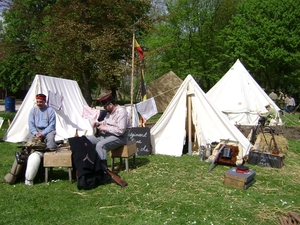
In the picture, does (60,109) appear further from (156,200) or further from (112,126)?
(156,200)

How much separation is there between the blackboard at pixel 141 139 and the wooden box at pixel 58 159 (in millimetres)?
2692

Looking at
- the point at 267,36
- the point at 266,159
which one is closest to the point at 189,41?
the point at 267,36

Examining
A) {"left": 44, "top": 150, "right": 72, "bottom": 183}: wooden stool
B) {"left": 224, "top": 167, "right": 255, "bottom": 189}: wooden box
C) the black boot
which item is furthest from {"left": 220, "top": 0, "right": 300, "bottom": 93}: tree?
{"left": 44, "top": 150, "right": 72, "bottom": 183}: wooden stool

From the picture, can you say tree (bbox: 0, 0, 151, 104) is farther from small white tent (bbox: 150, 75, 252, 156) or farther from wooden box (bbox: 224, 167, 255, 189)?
wooden box (bbox: 224, 167, 255, 189)

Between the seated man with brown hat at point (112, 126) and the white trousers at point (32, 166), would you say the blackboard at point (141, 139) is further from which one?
the white trousers at point (32, 166)

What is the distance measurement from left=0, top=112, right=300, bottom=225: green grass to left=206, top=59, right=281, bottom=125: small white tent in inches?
246

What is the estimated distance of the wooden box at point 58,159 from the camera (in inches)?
200

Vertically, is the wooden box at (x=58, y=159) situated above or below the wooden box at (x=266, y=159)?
above

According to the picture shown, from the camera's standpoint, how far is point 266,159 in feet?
22.5

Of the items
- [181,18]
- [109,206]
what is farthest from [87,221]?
[181,18]

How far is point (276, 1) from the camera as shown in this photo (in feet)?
81.7

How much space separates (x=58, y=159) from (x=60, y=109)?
15.5ft

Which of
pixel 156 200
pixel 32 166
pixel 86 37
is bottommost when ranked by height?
pixel 156 200

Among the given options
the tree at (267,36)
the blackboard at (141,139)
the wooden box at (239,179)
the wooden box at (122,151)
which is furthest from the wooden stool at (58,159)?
the tree at (267,36)
